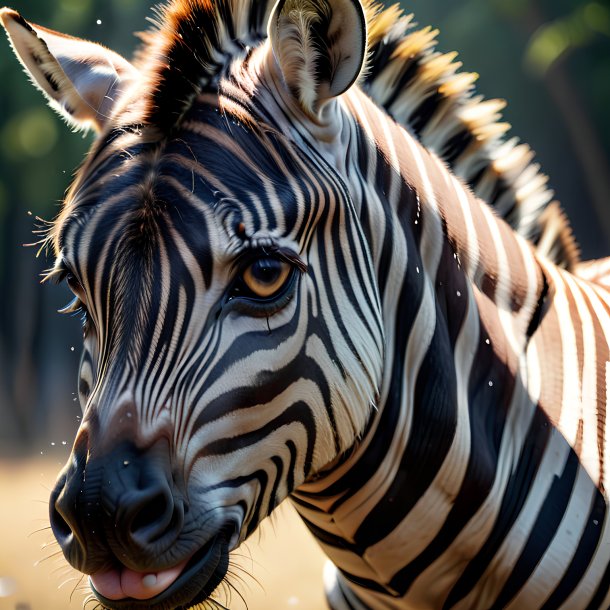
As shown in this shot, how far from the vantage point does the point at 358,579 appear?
2973 millimetres

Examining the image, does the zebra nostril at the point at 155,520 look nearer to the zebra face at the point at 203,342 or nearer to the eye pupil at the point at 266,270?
the zebra face at the point at 203,342

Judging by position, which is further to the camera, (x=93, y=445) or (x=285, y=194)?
(x=285, y=194)

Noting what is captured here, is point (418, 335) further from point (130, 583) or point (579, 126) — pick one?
point (579, 126)

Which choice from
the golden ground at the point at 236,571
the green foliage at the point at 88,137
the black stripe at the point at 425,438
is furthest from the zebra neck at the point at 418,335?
the green foliage at the point at 88,137

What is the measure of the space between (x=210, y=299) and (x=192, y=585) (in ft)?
2.56

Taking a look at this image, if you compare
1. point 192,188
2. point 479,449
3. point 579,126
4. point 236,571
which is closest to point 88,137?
point 579,126

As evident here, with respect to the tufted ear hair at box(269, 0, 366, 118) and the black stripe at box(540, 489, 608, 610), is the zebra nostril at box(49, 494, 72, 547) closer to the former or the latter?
the tufted ear hair at box(269, 0, 366, 118)

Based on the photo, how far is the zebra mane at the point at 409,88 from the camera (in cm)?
247

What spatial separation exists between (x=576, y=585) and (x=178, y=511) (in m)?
1.43

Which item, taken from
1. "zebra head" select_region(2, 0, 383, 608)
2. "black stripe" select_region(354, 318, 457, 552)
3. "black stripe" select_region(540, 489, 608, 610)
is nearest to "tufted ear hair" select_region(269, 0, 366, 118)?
"zebra head" select_region(2, 0, 383, 608)

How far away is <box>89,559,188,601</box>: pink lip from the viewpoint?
2123 millimetres

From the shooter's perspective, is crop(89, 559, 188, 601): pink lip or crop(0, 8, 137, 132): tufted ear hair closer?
crop(89, 559, 188, 601): pink lip

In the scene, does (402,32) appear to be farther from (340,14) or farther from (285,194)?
(285,194)

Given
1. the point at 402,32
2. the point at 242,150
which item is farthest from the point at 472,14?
the point at 242,150
